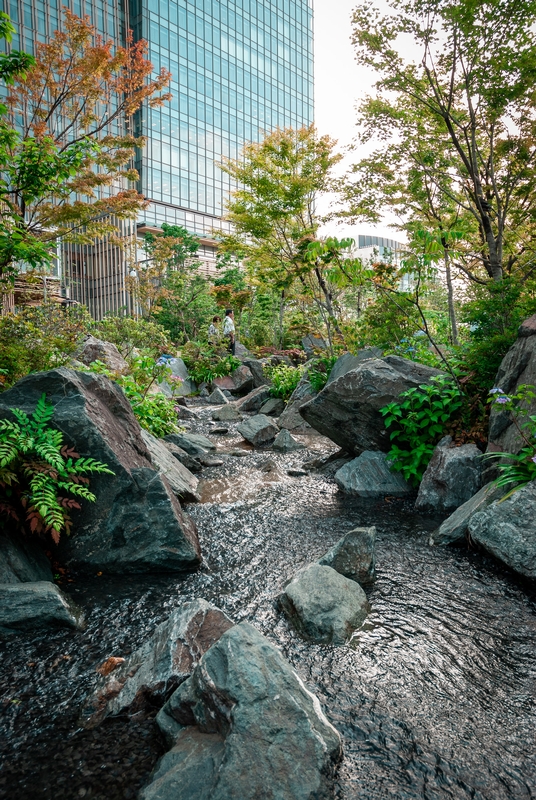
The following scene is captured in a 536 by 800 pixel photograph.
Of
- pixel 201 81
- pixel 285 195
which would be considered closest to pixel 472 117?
pixel 285 195

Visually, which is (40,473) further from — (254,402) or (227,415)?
(254,402)

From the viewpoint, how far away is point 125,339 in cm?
1282

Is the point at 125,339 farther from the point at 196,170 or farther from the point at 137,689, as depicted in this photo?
the point at 196,170

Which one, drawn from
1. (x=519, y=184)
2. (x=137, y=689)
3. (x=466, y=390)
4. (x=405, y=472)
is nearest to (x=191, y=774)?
(x=137, y=689)

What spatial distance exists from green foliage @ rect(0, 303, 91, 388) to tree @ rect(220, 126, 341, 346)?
752cm

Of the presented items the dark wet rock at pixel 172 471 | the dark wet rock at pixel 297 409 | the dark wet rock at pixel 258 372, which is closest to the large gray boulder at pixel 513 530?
the dark wet rock at pixel 172 471

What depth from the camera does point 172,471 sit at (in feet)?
18.7

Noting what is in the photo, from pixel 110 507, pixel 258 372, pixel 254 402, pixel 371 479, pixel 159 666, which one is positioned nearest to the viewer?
pixel 159 666

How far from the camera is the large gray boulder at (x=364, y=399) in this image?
6.04m

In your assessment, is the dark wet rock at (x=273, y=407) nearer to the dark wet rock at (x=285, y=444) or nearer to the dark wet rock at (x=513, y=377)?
the dark wet rock at (x=285, y=444)

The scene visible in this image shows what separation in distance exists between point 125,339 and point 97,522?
965 centimetres

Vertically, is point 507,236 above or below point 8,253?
above

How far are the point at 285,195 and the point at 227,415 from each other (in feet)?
21.7

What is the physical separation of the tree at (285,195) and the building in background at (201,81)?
74.7 ft
